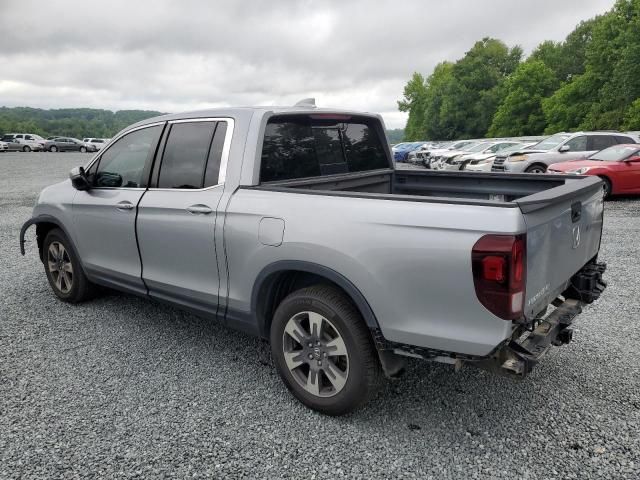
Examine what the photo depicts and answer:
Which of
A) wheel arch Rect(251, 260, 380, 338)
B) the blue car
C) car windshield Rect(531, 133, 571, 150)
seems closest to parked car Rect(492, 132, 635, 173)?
car windshield Rect(531, 133, 571, 150)

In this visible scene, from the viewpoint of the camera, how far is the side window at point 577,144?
14.7 meters

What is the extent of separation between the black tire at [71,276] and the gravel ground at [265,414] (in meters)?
0.46

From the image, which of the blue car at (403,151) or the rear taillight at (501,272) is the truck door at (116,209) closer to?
the rear taillight at (501,272)

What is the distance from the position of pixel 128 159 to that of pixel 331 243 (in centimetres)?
233

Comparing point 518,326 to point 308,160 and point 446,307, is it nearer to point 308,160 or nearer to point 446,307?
point 446,307

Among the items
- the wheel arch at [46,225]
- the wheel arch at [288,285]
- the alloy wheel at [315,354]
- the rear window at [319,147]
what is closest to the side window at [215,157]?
the rear window at [319,147]

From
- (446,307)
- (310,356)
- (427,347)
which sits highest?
(446,307)

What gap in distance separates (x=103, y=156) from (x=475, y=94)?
8025cm

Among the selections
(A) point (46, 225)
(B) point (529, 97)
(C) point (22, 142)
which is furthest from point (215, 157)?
(B) point (529, 97)

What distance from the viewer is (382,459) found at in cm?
263

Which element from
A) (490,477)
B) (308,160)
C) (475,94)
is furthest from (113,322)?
(475,94)

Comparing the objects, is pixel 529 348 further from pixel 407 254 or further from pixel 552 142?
pixel 552 142

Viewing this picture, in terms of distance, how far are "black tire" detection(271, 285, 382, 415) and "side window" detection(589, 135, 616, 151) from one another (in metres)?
14.6

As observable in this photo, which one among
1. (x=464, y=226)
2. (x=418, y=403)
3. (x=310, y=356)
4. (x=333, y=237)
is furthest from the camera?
(x=418, y=403)
